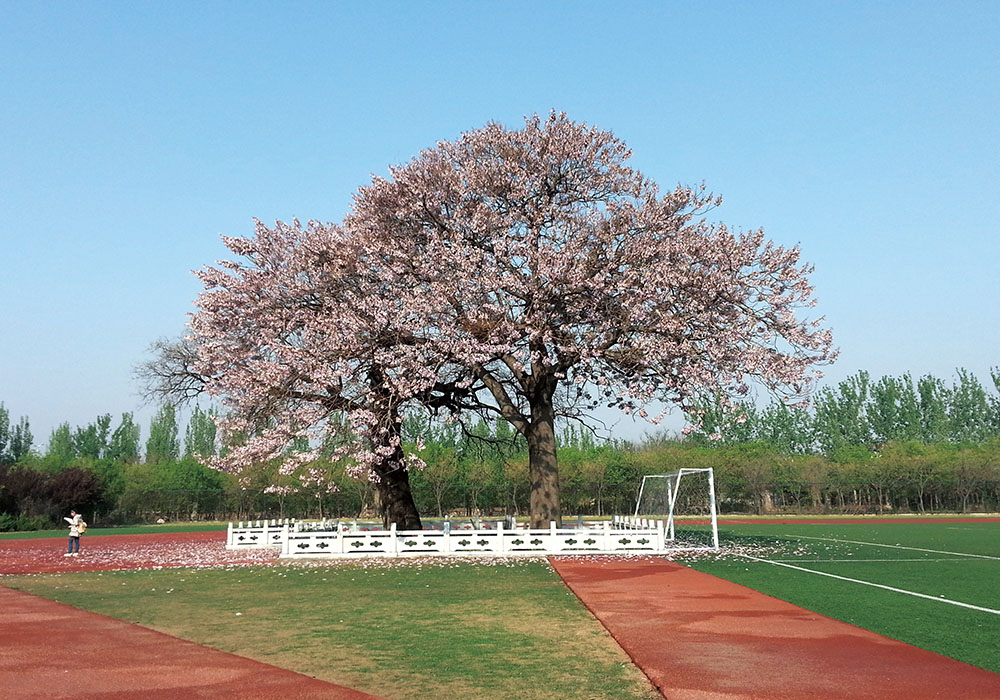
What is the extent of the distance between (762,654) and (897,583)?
942 cm

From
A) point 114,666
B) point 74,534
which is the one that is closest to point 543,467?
point 74,534

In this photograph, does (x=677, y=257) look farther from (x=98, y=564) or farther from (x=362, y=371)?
(x=98, y=564)

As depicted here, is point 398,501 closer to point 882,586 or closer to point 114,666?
point 882,586

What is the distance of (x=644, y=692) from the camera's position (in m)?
8.33

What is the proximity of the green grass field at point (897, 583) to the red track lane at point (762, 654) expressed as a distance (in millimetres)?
684

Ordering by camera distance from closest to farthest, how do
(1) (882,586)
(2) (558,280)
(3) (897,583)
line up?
(1) (882,586) < (3) (897,583) < (2) (558,280)

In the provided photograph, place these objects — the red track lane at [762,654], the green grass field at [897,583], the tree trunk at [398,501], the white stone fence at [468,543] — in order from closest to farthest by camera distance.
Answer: the red track lane at [762,654]
the green grass field at [897,583]
the white stone fence at [468,543]
the tree trunk at [398,501]

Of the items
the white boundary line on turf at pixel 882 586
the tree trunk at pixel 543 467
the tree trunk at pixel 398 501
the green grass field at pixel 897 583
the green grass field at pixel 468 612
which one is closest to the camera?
the green grass field at pixel 468 612

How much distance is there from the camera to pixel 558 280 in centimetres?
2631

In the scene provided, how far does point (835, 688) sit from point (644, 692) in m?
2.06

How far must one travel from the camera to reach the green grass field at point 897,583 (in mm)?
11617

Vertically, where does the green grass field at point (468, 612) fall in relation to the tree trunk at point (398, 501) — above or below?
below

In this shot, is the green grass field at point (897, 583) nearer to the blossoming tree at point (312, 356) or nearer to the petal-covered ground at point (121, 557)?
the blossoming tree at point (312, 356)

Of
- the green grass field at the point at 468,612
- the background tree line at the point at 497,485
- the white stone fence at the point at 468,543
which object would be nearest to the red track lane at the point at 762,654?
the green grass field at the point at 468,612
